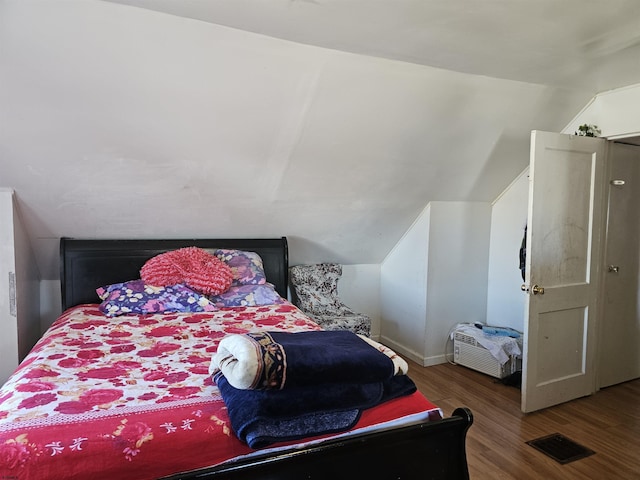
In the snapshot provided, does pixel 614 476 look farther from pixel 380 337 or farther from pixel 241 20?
pixel 241 20

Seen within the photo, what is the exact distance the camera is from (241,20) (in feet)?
6.77

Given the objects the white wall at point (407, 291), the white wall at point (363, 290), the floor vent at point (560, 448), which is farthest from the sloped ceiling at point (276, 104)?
→ the floor vent at point (560, 448)

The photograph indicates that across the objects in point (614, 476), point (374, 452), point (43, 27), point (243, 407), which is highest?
point (43, 27)

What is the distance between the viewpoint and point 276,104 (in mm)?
2584

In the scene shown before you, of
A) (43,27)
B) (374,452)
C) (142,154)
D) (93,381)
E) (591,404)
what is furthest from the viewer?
(591,404)

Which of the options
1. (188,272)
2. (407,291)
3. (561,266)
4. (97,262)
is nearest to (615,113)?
(561,266)

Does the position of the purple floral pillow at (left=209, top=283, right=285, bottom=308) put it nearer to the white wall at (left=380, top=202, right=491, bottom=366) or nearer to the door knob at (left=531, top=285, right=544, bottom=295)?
the white wall at (left=380, top=202, right=491, bottom=366)

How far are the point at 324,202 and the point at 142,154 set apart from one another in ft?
4.50

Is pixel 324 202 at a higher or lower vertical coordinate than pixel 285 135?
lower

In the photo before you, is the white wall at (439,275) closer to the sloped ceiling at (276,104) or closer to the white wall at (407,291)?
the white wall at (407,291)

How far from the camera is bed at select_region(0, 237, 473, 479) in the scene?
122 centimetres

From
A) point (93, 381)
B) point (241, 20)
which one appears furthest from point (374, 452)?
point (241, 20)

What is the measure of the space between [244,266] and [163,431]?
200 centimetres

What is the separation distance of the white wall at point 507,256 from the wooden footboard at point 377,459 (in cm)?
261
